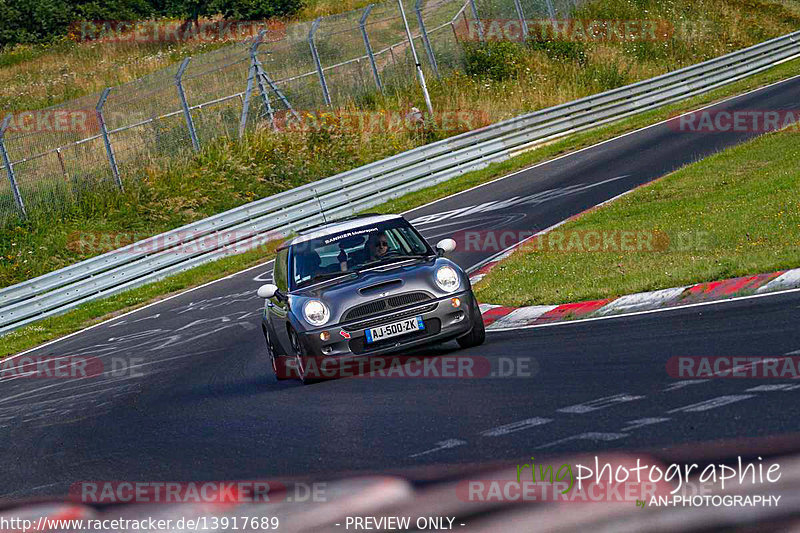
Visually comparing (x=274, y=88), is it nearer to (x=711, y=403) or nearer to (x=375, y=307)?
(x=375, y=307)

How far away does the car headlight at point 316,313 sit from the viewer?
992cm

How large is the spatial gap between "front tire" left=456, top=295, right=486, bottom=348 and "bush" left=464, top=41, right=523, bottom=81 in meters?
29.5

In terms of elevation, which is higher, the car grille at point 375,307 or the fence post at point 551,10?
the car grille at point 375,307

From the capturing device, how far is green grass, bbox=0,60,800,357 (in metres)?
21.3

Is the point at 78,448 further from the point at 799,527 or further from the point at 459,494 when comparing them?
the point at 799,527

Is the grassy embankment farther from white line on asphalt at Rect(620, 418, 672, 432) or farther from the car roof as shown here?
white line on asphalt at Rect(620, 418, 672, 432)

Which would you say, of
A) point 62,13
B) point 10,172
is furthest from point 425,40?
point 62,13

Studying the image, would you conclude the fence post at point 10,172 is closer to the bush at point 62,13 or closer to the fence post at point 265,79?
the fence post at point 265,79

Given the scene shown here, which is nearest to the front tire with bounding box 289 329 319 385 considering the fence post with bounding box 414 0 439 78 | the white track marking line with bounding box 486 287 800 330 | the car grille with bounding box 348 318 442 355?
the car grille with bounding box 348 318 442 355

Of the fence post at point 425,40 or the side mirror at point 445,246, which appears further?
the fence post at point 425,40

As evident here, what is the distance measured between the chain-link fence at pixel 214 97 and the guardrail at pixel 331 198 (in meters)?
5.34

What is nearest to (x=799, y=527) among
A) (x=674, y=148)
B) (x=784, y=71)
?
(x=674, y=148)

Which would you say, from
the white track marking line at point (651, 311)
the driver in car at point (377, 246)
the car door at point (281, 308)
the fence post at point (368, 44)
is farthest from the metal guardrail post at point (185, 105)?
the white track marking line at point (651, 311)

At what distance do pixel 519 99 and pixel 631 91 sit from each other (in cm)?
424
